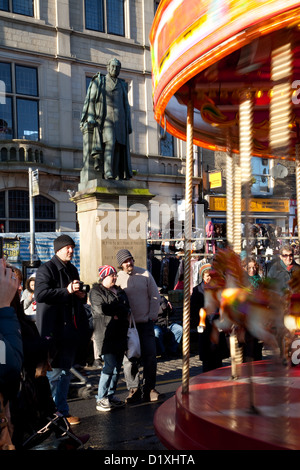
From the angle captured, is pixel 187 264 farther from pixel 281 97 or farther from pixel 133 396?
pixel 133 396

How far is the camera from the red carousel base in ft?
7.31

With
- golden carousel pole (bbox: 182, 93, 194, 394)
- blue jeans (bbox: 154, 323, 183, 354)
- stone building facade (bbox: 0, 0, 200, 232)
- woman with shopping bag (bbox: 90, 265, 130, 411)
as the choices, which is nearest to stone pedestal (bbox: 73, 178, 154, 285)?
blue jeans (bbox: 154, 323, 183, 354)

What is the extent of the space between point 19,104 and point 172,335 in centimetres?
1357

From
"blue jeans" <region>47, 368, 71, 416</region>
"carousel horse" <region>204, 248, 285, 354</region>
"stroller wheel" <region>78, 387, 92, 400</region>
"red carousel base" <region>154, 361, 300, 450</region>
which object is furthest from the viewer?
"stroller wheel" <region>78, 387, 92, 400</region>

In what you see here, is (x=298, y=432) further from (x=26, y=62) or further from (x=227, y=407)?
(x=26, y=62)

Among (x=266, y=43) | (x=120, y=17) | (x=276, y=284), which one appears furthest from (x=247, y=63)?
(x=120, y=17)

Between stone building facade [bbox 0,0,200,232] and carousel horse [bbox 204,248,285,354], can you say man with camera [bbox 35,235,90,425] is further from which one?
stone building facade [bbox 0,0,200,232]

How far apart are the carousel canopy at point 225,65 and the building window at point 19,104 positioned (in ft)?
49.1

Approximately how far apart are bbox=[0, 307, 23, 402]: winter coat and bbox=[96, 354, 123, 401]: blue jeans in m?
3.15

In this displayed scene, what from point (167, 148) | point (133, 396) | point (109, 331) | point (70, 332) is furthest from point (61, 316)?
point (167, 148)

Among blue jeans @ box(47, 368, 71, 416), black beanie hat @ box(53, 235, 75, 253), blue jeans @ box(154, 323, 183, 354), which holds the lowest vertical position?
blue jeans @ box(154, 323, 183, 354)

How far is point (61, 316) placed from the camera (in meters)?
4.69
